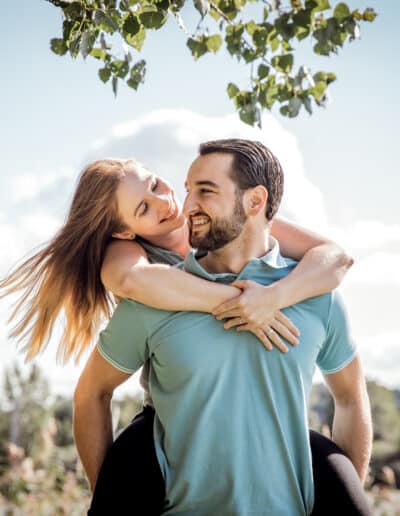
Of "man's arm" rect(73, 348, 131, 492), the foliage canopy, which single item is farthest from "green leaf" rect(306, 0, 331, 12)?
"man's arm" rect(73, 348, 131, 492)

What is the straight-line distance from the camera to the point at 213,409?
122 inches

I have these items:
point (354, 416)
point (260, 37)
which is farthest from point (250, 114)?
point (354, 416)

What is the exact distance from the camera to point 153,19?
13.5 ft

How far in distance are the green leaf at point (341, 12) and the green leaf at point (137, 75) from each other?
1115 millimetres

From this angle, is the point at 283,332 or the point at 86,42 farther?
the point at 86,42

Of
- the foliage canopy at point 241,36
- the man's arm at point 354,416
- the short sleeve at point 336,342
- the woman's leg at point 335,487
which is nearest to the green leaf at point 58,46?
the foliage canopy at point 241,36

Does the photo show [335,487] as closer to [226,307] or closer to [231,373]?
[231,373]

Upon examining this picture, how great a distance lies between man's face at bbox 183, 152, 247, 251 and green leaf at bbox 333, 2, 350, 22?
1.05 metres

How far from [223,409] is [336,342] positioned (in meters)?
0.60

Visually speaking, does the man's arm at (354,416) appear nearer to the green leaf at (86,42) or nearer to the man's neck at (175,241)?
the man's neck at (175,241)

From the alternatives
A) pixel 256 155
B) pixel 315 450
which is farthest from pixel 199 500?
pixel 256 155

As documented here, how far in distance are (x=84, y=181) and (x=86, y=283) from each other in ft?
1.57

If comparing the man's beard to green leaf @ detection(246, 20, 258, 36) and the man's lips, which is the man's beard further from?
green leaf @ detection(246, 20, 258, 36)

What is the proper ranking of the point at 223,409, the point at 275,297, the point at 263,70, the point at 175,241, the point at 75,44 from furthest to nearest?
the point at 263,70, the point at 75,44, the point at 175,241, the point at 275,297, the point at 223,409
